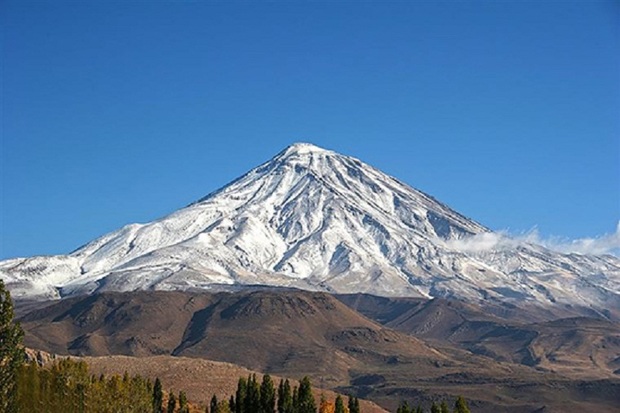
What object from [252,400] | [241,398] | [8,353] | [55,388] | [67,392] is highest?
[241,398]

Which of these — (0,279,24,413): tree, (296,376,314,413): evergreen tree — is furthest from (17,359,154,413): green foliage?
(296,376,314,413): evergreen tree

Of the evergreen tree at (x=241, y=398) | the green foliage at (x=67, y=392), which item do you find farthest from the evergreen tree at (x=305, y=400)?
the green foliage at (x=67, y=392)

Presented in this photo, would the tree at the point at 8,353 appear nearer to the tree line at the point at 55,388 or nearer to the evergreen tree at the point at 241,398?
the tree line at the point at 55,388

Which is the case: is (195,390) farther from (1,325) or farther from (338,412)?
(1,325)

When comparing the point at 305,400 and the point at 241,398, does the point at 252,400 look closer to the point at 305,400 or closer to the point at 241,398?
the point at 241,398

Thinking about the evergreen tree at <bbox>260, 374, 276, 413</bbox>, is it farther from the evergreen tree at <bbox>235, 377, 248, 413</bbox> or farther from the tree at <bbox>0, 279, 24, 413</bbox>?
the tree at <bbox>0, 279, 24, 413</bbox>

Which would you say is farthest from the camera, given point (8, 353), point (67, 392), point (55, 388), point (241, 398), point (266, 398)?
point (241, 398)

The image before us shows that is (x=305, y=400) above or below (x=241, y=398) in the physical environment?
above

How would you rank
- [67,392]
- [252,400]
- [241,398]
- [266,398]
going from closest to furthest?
[67,392] < [252,400] < [266,398] < [241,398]

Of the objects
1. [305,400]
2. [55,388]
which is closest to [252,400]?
[305,400]
